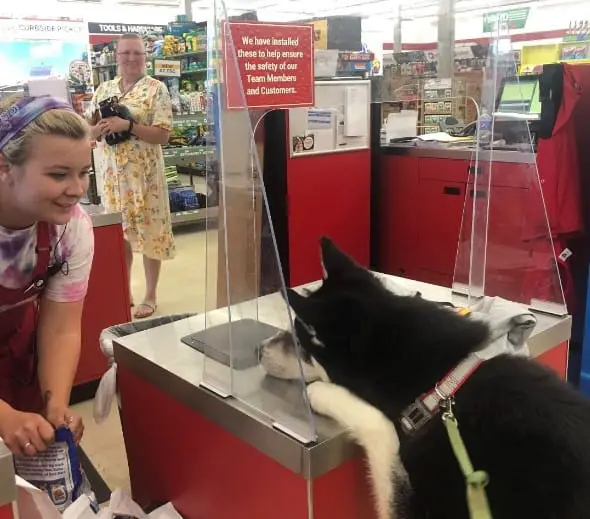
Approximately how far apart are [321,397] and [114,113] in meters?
2.86

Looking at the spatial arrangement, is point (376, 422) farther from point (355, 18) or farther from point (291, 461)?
point (355, 18)

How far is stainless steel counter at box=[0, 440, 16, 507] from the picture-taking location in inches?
39.3

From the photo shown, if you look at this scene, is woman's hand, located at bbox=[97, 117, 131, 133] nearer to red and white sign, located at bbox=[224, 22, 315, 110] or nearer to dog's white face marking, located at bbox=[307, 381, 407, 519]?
red and white sign, located at bbox=[224, 22, 315, 110]

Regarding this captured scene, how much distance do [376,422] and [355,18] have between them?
15.8ft

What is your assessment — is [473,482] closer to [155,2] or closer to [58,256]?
[58,256]

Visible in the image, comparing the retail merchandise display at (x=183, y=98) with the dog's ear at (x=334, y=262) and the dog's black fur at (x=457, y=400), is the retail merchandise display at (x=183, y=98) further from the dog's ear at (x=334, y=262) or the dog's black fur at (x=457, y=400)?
the dog's black fur at (x=457, y=400)

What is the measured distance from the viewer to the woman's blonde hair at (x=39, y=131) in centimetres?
134

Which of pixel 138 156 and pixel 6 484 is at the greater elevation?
pixel 138 156

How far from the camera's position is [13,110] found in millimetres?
1376

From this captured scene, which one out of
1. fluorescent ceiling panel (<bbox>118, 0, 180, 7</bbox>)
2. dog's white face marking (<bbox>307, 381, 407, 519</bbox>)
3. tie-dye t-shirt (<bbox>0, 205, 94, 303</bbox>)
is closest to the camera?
dog's white face marking (<bbox>307, 381, 407, 519</bbox>)

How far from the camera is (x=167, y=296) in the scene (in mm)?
4320

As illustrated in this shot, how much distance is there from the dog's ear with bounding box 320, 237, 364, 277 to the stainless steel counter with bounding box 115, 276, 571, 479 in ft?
0.49

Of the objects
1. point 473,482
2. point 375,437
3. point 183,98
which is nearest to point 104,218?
point 375,437

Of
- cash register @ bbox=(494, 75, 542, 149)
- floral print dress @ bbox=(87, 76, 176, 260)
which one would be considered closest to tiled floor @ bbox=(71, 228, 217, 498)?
floral print dress @ bbox=(87, 76, 176, 260)
